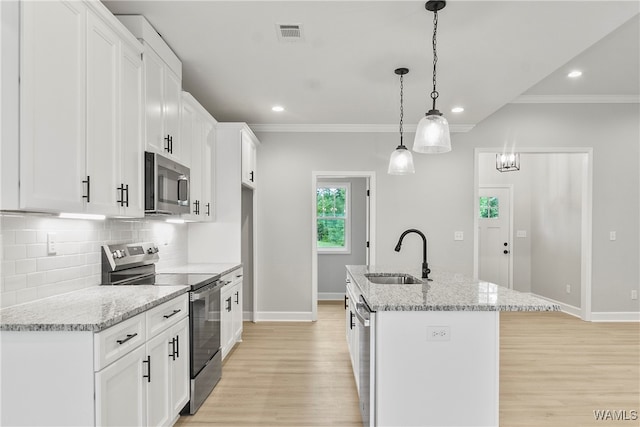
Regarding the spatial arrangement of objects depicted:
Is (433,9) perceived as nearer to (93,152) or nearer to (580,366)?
(93,152)

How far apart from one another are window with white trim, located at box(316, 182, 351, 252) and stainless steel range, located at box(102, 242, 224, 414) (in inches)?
147

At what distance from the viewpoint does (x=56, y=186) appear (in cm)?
168

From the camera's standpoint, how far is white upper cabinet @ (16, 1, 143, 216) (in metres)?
1.54

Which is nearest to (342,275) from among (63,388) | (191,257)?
(191,257)

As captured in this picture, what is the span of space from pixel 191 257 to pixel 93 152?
7.76 feet

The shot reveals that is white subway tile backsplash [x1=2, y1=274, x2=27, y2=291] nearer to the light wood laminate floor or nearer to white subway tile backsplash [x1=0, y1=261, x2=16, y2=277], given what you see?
white subway tile backsplash [x1=0, y1=261, x2=16, y2=277]

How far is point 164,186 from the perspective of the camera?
2.64 metres

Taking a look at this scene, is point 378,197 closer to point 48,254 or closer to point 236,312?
point 236,312

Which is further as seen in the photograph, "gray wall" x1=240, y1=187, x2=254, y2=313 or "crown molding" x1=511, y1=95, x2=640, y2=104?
"gray wall" x1=240, y1=187, x2=254, y2=313

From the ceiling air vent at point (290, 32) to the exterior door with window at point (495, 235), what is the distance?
4.94m

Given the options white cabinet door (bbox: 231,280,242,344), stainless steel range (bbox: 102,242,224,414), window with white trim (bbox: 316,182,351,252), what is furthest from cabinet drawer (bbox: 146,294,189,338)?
window with white trim (bbox: 316,182,351,252)

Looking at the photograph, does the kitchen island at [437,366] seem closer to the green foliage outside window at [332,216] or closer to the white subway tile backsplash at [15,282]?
the white subway tile backsplash at [15,282]

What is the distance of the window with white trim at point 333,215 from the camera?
6.77 metres

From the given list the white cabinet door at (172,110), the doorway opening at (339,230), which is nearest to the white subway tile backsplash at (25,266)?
the white cabinet door at (172,110)
